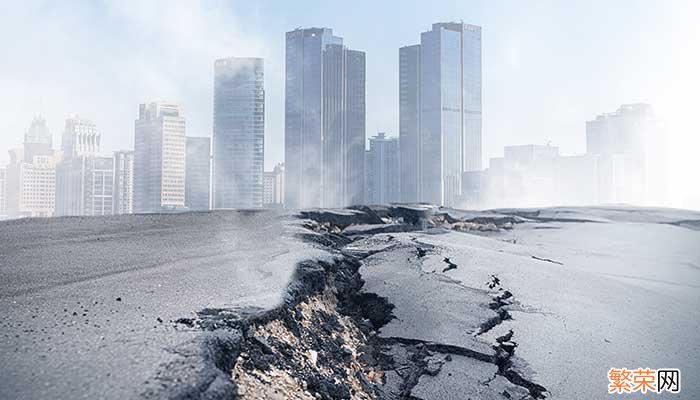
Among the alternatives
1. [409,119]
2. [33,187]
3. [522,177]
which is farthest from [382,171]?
[33,187]

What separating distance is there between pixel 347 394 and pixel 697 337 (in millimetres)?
2591

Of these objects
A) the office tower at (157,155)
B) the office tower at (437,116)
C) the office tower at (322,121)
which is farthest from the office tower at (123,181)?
the office tower at (437,116)

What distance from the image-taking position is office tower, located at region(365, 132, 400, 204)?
268 ft

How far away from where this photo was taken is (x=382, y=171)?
8344 centimetres

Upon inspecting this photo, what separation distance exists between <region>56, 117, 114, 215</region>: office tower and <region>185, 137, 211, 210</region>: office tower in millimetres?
7491

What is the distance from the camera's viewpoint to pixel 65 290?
2695 mm

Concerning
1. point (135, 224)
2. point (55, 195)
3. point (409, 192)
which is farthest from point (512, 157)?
point (135, 224)

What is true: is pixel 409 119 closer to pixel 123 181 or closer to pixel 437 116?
pixel 437 116

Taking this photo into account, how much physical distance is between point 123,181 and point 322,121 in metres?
37.3

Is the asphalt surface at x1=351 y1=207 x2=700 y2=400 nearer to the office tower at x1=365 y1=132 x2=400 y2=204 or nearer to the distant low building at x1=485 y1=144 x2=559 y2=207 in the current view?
the distant low building at x1=485 y1=144 x2=559 y2=207

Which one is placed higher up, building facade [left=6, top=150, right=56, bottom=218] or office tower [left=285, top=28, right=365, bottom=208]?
office tower [left=285, top=28, right=365, bottom=208]

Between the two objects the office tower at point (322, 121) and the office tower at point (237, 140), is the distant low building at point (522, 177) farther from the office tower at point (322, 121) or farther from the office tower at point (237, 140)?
the office tower at point (237, 140)

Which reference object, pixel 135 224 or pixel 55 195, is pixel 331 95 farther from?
pixel 135 224

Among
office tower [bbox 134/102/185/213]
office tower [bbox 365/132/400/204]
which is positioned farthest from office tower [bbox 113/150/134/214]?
office tower [bbox 365/132/400/204]
